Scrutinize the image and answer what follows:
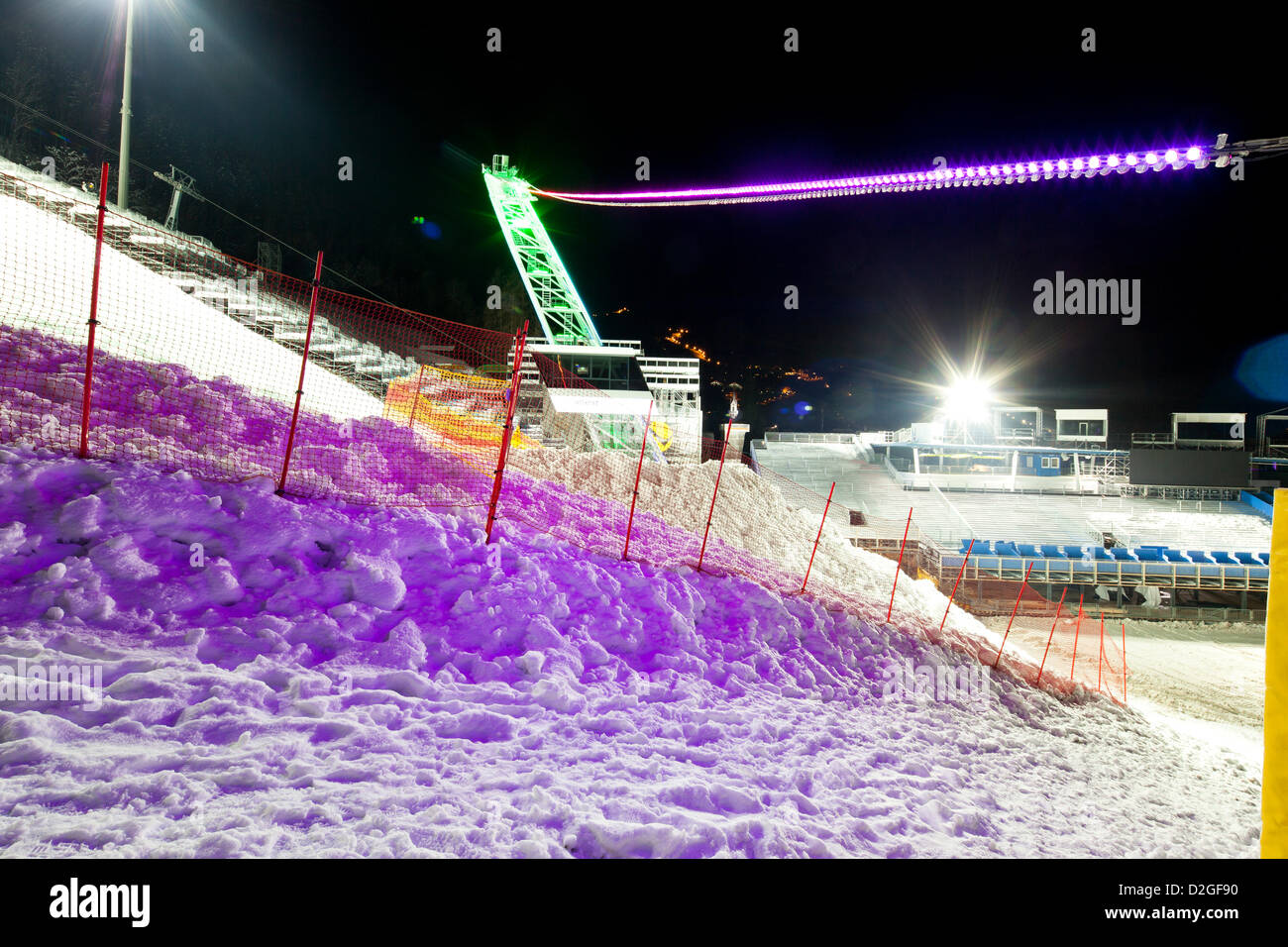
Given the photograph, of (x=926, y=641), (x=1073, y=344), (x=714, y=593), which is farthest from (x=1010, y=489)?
(x=1073, y=344)

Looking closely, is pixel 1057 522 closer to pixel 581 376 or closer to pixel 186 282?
pixel 581 376

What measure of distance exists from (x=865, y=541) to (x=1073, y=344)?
2230 inches

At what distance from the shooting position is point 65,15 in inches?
1261

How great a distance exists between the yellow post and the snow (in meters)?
1.42

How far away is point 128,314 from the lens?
9.49 metres

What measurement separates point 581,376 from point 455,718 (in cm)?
2037

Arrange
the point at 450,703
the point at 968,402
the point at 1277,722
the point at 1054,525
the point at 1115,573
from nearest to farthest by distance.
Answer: the point at 1277,722 → the point at 450,703 → the point at 1115,573 → the point at 1054,525 → the point at 968,402

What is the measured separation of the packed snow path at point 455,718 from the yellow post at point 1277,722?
1403 mm

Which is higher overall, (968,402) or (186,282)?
(968,402)

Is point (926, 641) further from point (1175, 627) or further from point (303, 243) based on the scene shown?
point (303, 243)

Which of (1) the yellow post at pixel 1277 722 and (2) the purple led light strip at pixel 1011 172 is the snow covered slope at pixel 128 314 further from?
(2) the purple led light strip at pixel 1011 172

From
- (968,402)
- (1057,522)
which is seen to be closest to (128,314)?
(1057,522)

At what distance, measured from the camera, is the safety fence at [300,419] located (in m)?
6.19
